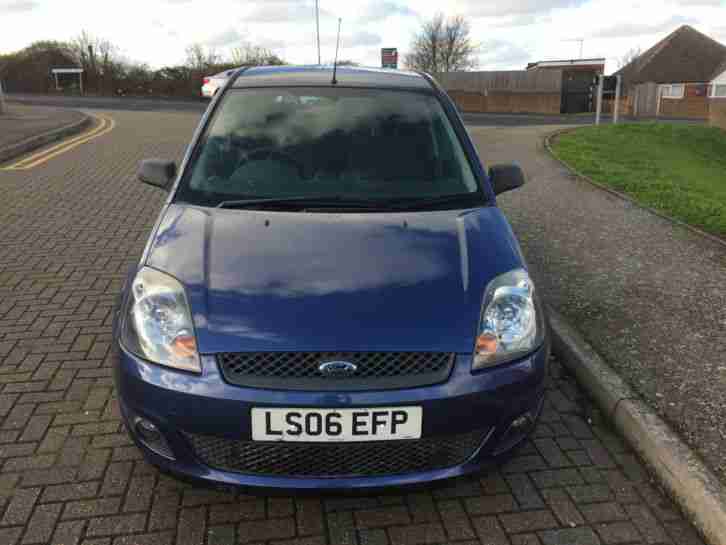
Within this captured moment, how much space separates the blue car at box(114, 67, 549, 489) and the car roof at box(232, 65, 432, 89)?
1.05 m

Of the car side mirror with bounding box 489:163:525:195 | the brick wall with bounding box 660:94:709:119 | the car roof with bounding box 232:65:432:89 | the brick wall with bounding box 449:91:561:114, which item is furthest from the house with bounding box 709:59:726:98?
the car side mirror with bounding box 489:163:525:195

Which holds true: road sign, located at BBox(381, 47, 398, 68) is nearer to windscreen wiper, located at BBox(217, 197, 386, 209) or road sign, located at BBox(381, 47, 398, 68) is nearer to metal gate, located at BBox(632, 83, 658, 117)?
windscreen wiper, located at BBox(217, 197, 386, 209)

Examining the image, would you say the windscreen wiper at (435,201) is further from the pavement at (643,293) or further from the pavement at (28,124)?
the pavement at (28,124)

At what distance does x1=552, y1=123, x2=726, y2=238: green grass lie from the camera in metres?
8.26

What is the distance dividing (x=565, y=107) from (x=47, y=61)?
3578 centimetres

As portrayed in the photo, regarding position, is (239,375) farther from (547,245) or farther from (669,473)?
(547,245)

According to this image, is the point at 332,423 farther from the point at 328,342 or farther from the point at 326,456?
the point at 328,342

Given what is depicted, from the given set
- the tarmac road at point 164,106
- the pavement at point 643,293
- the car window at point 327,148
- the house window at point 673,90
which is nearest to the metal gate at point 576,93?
the house window at point 673,90

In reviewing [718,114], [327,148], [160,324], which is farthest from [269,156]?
[718,114]

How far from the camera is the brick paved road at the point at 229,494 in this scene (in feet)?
8.28

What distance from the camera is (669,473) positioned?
9.39ft

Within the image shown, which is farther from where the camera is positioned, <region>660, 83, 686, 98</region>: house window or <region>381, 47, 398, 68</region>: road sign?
<region>660, 83, 686, 98</region>: house window

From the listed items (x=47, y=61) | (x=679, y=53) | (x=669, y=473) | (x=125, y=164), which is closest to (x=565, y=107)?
(x=679, y=53)

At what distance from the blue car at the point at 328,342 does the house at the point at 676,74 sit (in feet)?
176
